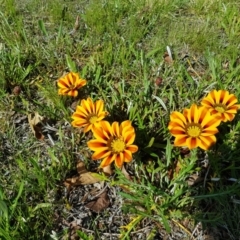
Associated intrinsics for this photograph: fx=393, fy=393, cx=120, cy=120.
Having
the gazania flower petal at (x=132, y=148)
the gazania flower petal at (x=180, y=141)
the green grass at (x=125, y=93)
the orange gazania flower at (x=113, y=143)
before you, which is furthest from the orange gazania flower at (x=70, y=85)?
the gazania flower petal at (x=180, y=141)

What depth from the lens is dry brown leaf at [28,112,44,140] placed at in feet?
5.97

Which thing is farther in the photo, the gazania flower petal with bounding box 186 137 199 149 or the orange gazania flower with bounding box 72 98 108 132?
the orange gazania flower with bounding box 72 98 108 132

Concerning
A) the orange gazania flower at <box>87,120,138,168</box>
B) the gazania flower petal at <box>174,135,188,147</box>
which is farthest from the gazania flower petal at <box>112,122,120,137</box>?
the gazania flower petal at <box>174,135,188,147</box>

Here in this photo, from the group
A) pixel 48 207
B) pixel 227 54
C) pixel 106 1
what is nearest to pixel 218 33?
pixel 227 54

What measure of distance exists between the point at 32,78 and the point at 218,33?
1091 mm

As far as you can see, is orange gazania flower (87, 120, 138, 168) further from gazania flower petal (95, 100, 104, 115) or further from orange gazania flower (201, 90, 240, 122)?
orange gazania flower (201, 90, 240, 122)

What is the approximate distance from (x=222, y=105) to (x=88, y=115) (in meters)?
0.56

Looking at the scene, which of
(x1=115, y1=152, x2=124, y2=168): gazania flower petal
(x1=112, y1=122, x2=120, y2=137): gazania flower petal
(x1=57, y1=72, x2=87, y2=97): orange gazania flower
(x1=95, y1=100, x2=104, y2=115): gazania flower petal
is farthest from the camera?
(x1=57, y1=72, x2=87, y2=97): orange gazania flower

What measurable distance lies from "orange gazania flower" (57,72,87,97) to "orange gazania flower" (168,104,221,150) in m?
0.49

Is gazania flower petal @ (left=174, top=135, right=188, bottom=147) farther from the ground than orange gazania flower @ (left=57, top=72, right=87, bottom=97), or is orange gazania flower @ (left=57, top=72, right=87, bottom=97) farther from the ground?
orange gazania flower @ (left=57, top=72, right=87, bottom=97)

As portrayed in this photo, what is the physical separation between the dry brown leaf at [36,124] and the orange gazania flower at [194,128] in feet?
2.16

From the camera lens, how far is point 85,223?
1.57m

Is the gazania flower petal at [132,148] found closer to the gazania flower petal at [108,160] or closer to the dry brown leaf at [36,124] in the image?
the gazania flower petal at [108,160]

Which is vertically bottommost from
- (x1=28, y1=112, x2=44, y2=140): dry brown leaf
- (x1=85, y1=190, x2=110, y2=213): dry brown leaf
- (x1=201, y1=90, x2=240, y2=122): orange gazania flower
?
(x1=85, y1=190, x2=110, y2=213): dry brown leaf
